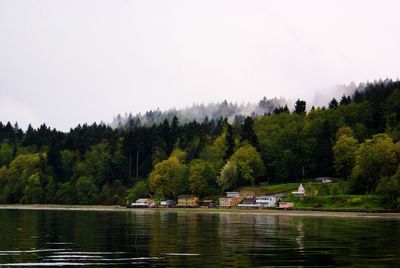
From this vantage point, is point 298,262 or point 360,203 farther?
point 360,203

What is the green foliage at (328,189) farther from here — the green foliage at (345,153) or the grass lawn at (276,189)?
the green foliage at (345,153)

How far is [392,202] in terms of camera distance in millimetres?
140750

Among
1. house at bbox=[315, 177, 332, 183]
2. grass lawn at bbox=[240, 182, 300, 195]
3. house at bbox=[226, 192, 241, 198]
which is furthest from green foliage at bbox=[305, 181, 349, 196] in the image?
house at bbox=[226, 192, 241, 198]

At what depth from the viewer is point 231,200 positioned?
624ft

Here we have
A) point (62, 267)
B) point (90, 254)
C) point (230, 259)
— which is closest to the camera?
point (62, 267)

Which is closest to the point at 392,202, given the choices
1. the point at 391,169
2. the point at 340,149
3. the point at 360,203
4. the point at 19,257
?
the point at 360,203

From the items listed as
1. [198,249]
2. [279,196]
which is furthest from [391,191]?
[198,249]

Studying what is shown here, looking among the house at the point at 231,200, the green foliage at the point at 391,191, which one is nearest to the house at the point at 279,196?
the house at the point at 231,200

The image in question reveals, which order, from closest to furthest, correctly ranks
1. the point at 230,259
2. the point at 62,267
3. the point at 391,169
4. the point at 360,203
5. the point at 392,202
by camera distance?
1. the point at 62,267
2. the point at 230,259
3. the point at 392,202
4. the point at 360,203
5. the point at 391,169

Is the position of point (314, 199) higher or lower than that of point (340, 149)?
lower

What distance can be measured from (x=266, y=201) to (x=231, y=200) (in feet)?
49.8

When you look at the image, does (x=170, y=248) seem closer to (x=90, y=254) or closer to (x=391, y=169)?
(x=90, y=254)

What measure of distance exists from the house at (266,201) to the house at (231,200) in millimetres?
9010

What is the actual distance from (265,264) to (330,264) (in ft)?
15.7
